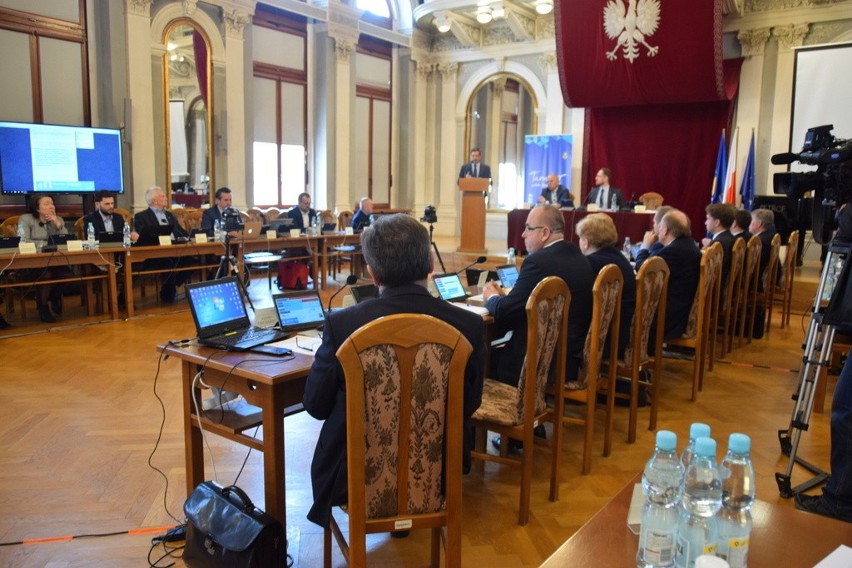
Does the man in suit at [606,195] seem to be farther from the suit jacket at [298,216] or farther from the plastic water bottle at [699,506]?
the plastic water bottle at [699,506]

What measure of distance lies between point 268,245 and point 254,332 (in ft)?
15.4

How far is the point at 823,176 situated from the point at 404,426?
7.46ft

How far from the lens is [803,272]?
7.68 metres

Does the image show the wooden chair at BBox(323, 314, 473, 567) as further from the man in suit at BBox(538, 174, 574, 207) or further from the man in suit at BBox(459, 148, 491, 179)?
the man in suit at BBox(459, 148, 491, 179)

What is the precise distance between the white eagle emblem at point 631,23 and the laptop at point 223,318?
7074mm

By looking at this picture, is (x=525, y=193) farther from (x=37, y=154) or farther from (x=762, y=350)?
(x=37, y=154)

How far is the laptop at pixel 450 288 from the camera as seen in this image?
3.45 metres

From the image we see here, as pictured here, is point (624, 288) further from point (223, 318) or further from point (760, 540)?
point (760, 540)

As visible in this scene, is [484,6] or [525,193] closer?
[484,6]

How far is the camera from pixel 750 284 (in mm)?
5613

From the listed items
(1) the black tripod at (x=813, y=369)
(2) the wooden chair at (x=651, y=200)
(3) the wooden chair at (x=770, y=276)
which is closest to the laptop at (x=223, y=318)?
(1) the black tripod at (x=813, y=369)

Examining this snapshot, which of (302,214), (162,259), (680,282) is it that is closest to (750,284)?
(680,282)

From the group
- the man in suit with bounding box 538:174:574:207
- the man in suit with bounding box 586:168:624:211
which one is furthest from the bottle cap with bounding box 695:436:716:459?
the man in suit with bounding box 538:174:574:207

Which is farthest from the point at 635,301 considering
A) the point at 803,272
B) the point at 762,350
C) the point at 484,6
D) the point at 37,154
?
the point at 484,6
